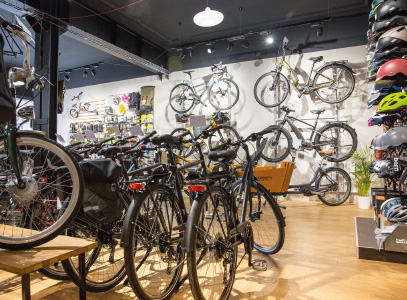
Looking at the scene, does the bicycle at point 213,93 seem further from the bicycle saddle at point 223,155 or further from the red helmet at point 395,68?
the bicycle saddle at point 223,155

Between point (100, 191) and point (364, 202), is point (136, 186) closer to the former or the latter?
point (100, 191)

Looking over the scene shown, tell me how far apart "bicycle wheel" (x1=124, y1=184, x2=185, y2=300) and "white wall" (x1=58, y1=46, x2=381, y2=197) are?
16.4 feet

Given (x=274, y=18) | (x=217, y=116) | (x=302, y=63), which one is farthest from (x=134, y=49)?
(x=302, y=63)

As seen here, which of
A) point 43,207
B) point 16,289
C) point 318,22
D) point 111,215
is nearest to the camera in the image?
point 111,215

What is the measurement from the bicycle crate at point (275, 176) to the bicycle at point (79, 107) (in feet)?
20.9

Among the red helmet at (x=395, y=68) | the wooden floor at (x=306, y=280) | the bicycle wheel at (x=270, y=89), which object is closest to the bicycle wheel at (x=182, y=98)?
the bicycle wheel at (x=270, y=89)

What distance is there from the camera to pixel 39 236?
4.76 feet

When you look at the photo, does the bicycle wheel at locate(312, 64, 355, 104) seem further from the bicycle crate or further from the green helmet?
the green helmet

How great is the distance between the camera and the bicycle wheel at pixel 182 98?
24.1 feet

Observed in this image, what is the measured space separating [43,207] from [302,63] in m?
6.05

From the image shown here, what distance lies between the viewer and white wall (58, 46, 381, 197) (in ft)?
19.5

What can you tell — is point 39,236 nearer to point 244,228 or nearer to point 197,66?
point 244,228

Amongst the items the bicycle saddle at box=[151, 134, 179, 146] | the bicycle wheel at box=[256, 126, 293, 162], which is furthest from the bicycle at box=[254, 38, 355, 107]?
the bicycle saddle at box=[151, 134, 179, 146]

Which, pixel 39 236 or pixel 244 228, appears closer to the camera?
pixel 39 236
